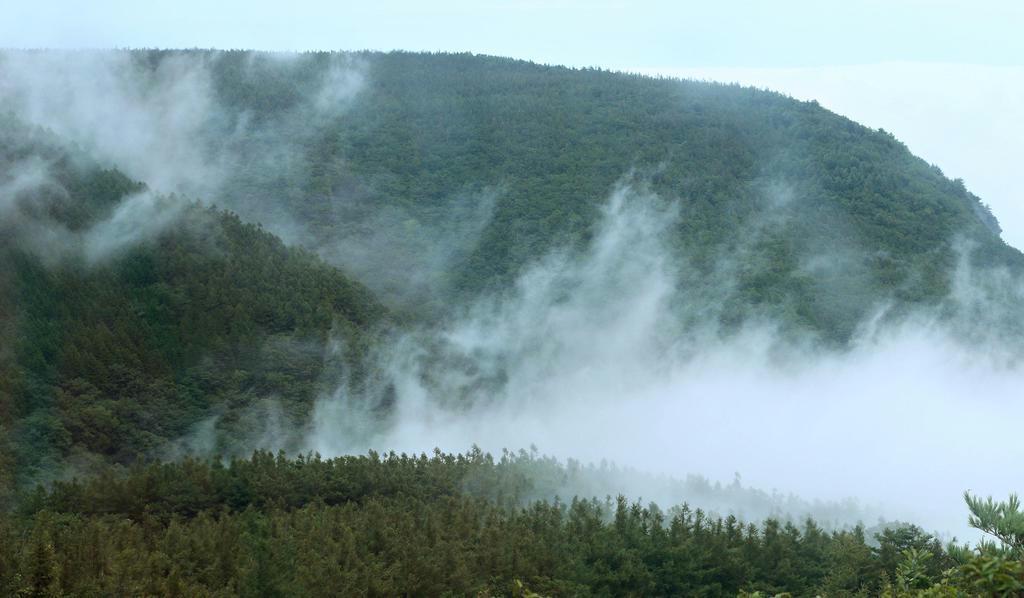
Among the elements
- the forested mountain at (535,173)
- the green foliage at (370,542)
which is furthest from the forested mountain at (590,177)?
the green foliage at (370,542)

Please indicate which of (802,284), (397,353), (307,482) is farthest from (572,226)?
(307,482)

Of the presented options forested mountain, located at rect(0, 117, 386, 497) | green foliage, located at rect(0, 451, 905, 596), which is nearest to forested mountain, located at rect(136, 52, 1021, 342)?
forested mountain, located at rect(0, 117, 386, 497)

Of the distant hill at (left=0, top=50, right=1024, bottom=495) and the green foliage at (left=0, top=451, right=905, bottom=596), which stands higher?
the distant hill at (left=0, top=50, right=1024, bottom=495)

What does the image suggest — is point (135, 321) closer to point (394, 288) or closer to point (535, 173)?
point (394, 288)

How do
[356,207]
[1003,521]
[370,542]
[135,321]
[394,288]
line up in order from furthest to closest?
[356,207] < [394,288] < [135,321] < [370,542] < [1003,521]

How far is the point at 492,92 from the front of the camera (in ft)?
271

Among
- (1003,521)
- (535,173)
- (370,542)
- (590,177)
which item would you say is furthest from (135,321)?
(590,177)

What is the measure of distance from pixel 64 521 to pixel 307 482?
4.66 meters

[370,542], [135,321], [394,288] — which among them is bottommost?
[370,542]

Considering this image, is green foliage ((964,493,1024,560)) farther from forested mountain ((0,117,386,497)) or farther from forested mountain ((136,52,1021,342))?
forested mountain ((136,52,1021,342))

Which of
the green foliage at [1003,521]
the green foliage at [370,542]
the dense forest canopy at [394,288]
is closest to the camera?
the green foliage at [1003,521]

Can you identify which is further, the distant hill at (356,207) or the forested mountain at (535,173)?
the forested mountain at (535,173)

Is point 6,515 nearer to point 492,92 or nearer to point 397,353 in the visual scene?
point 397,353

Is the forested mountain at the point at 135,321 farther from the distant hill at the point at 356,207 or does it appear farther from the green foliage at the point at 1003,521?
the green foliage at the point at 1003,521
